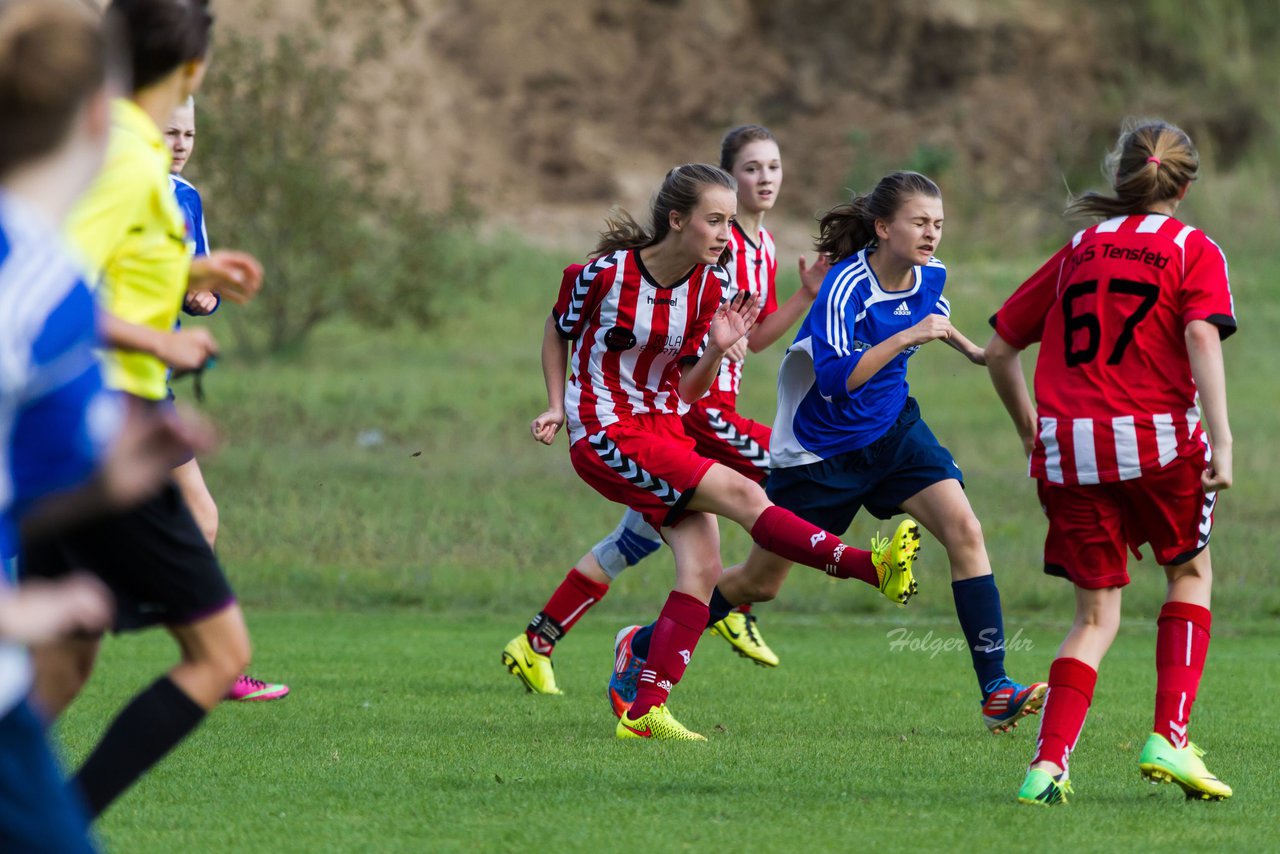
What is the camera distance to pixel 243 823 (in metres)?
4.52

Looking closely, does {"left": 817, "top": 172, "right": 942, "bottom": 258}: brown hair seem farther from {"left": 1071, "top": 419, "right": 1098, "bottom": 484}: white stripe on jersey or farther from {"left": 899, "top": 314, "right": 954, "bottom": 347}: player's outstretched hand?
{"left": 1071, "top": 419, "right": 1098, "bottom": 484}: white stripe on jersey

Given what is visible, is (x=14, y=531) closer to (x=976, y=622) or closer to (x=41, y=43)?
(x=41, y=43)

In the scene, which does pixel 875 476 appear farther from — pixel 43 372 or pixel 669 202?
pixel 43 372

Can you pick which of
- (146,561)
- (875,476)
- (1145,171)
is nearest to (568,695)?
(875,476)

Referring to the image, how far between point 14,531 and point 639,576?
28.7 feet

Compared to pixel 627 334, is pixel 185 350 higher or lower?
higher

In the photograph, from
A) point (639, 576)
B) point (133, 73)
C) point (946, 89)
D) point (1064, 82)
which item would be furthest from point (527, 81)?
point (133, 73)

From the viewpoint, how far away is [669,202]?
618 centimetres

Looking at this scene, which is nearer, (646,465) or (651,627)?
(646,465)

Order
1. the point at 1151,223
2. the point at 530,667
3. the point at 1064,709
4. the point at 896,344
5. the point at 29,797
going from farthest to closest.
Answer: the point at 530,667 → the point at 896,344 → the point at 1151,223 → the point at 1064,709 → the point at 29,797

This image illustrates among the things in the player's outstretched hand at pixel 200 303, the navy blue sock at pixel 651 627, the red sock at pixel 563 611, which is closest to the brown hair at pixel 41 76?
the player's outstretched hand at pixel 200 303

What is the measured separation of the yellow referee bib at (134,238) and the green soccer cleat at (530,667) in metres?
3.49

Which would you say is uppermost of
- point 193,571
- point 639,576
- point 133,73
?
point 133,73

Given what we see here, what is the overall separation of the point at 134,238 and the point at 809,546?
2795 millimetres
